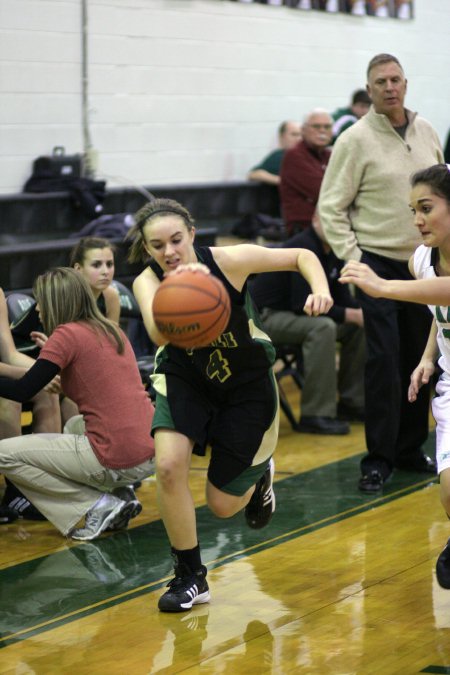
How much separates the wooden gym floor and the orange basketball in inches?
38.8

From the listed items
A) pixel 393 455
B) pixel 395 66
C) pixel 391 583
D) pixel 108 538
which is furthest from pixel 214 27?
pixel 391 583

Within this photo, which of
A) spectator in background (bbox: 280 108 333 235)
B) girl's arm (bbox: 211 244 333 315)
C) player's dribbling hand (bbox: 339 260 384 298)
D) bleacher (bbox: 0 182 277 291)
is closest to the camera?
player's dribbling hand (bbox: 339 260 384 298)

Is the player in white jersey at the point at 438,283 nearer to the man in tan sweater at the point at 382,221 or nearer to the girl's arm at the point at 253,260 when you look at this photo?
the girl's arm at the point at 253,260

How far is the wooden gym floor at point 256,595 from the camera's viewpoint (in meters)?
3.80

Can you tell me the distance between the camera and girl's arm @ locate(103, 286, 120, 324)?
20.6ft

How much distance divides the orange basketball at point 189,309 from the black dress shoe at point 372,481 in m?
2.36

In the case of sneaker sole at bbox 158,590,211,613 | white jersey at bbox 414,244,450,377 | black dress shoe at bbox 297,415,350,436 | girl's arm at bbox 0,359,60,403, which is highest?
white jersey at bbox 414,244,450,377

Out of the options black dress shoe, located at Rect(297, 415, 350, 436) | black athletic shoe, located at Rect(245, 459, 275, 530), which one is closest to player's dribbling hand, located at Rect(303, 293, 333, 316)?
black athletic shoe, located at Rect(245, 459, 275, 530)

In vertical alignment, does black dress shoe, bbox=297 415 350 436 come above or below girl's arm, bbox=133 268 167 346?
below

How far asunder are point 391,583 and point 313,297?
123 centimetres

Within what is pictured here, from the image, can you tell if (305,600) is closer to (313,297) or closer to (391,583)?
(391,583)

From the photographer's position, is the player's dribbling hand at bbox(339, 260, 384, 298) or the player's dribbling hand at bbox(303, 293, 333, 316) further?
the player's dribbling hand at bbox(303, 293, 333, 316)

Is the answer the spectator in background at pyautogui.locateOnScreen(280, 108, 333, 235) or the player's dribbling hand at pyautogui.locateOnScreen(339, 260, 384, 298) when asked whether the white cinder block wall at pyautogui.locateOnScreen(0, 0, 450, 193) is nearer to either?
the spectator in background at pyautogui.locateOnScreen(280, 108, 333, 235)

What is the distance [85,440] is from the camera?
5.37 meters
